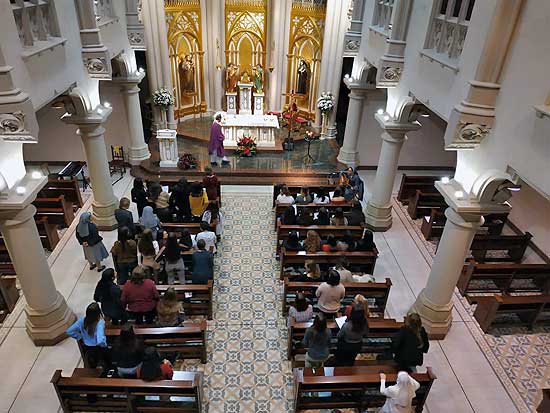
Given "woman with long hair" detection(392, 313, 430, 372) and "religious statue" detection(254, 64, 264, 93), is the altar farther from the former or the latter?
"woman with long hair" detection(392, 313, 430, 372)

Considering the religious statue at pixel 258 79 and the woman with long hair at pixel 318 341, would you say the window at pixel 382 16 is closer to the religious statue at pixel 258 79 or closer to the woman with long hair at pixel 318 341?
the religious statue at pixel 258 79

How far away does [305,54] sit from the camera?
15695 millimetres

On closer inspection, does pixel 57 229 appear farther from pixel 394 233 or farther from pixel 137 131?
pixel 394 233

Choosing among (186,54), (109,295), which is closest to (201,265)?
(109,295)

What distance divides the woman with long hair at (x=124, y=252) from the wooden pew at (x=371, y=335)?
2.91 meters

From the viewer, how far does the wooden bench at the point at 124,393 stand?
511 centimetres

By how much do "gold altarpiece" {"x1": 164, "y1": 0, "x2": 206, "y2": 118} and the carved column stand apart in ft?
39.1

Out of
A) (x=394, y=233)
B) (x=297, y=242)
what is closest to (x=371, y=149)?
(x=394, y=233)

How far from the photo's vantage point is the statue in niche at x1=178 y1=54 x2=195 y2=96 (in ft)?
50.6

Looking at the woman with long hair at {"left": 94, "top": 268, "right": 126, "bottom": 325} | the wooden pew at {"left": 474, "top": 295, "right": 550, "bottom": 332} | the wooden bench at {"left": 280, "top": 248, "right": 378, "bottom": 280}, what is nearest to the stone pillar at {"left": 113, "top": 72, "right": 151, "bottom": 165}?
the wooden bench at {"left": 280, "top": 248, "right": 378, "bottom": 280}

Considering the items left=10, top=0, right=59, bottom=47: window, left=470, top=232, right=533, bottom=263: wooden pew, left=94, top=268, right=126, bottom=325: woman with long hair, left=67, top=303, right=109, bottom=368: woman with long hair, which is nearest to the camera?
left=67, top=303, right=109, bottom=368: woman with long hair

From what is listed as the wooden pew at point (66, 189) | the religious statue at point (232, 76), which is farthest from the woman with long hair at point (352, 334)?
the religious statue at point (232, 76)

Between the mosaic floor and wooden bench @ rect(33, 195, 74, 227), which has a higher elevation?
wooden bench @ rect(33, 195, 74, 227)

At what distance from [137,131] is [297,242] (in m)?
6.85
